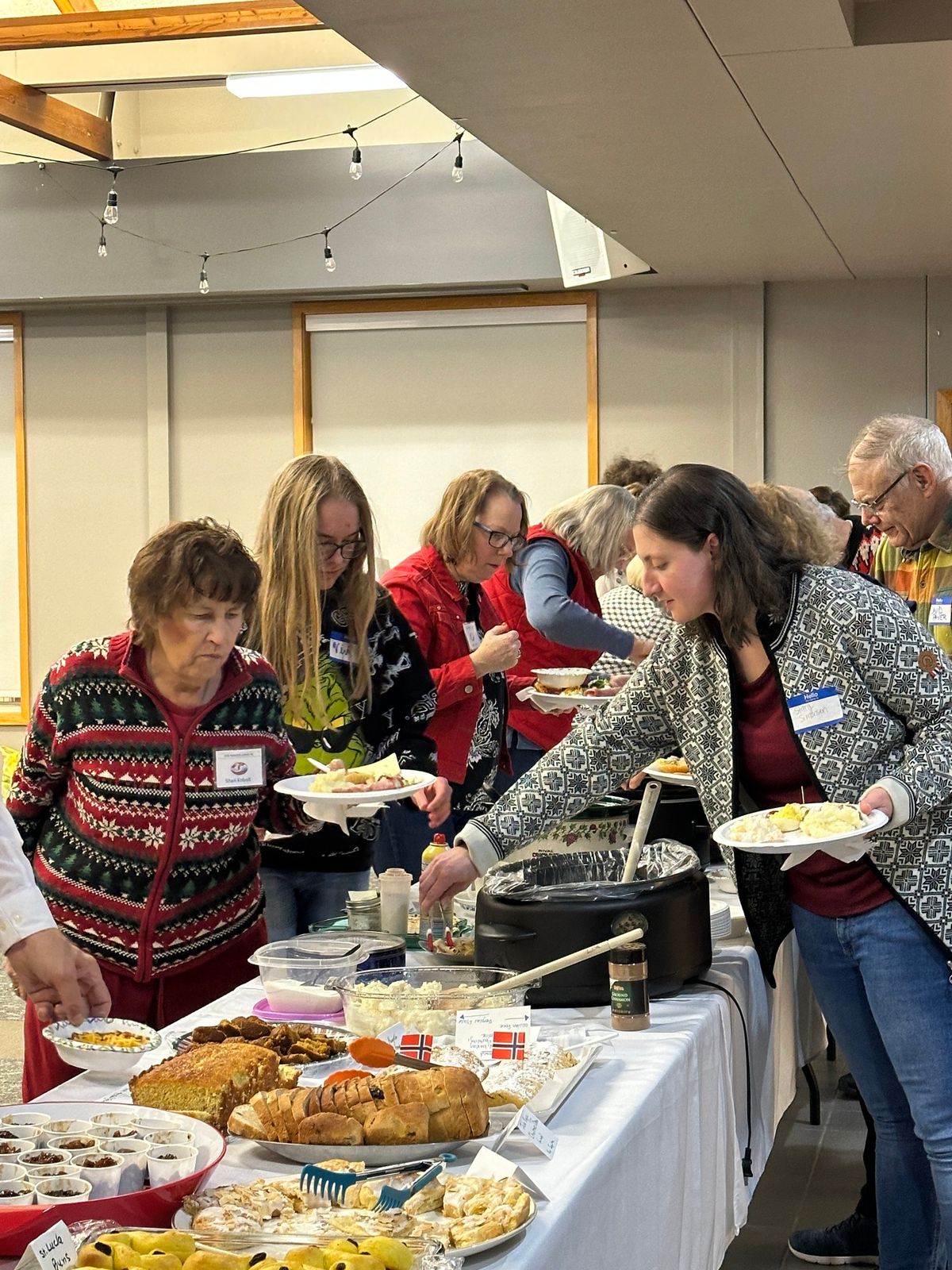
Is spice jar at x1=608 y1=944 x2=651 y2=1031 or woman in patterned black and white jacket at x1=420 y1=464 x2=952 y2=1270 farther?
woman in patterned black and white jacket at x1=420 y1=464 x2=952 y2=1270

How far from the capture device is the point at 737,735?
2209 mm

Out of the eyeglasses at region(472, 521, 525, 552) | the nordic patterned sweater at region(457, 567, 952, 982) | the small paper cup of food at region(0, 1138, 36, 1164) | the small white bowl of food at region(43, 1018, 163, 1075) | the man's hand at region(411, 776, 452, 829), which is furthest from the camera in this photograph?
the eyeglasses at region(472, 521, 525, 552)

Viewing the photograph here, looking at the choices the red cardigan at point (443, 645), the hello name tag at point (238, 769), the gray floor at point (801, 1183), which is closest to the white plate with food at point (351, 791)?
the hello name tag at point (238, 769)

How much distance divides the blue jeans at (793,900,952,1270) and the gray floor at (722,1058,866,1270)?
633 millimetres

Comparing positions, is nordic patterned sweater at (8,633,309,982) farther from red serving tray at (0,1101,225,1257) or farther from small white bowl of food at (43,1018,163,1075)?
red serving tray at (0,1101,225,1257)

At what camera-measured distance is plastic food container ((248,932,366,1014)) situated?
1969mm

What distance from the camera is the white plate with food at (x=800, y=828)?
1.87m

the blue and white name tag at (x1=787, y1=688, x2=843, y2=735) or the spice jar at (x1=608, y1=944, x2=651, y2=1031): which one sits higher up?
the blue and white name tag at (x1=787, y1=688, x2=843, y2=735)

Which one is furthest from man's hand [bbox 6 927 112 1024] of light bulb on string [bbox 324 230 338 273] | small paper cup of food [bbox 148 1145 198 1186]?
light bulb on string [bbox 324 230 338 273]

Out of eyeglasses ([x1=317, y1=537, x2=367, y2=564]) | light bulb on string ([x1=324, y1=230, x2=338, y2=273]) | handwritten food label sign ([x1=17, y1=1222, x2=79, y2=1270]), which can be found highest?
light bulb on string ([x1=324, y1=230, x2=338, y2=273])

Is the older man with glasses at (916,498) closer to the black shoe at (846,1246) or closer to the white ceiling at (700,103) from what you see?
the black shoe at (846,1246)

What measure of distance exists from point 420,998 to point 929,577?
77.4 inches

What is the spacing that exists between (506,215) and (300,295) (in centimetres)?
119

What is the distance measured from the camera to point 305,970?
202 cm
